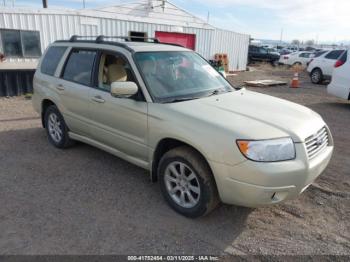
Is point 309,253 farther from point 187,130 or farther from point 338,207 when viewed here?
point 187,130

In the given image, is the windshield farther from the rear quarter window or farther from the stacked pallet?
the stacked pallet

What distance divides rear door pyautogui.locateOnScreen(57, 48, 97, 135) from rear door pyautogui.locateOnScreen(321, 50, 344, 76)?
1279 centimetres

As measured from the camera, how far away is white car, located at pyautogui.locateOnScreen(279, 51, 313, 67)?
25.2 metres

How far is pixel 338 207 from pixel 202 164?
181 cm

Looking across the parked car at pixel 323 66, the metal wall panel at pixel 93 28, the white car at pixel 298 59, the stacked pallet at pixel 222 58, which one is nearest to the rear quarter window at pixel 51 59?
the metal wall panel at pixel 93 28

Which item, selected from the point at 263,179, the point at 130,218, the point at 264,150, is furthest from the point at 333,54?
the point at 130,218

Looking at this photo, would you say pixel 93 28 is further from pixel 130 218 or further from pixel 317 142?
pixel 317 142

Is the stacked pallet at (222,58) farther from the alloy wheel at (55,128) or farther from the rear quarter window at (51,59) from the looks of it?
the alloy wheel at (55,128)

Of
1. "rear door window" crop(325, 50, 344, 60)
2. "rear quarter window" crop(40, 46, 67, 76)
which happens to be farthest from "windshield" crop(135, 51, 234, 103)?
"rear door window" crop(325, 50, 344, 60)

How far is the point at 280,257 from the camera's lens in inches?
110

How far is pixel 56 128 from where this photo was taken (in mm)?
5305

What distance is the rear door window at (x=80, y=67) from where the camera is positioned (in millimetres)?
4410

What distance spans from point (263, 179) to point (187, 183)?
864 millimetres

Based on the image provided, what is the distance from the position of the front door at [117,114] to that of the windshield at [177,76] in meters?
0.20
